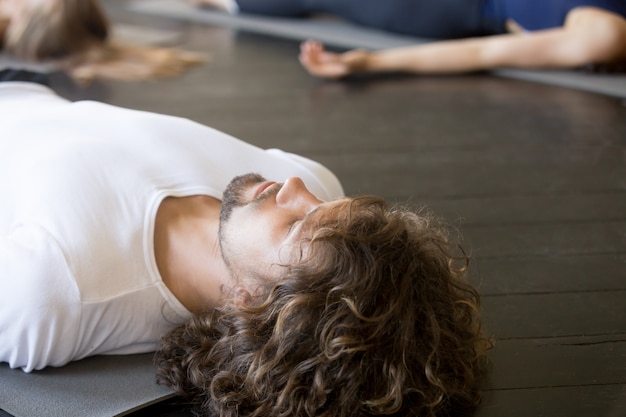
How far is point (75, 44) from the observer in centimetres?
304

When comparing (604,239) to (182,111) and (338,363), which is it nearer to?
(338,363)

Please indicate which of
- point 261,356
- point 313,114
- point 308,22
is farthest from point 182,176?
point 308,22

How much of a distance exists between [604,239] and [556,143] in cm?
60

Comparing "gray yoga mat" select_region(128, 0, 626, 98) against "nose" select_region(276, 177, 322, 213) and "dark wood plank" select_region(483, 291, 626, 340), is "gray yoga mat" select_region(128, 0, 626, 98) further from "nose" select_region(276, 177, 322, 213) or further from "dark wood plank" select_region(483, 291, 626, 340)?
"nose" select_region(276, 177, 322, 213)

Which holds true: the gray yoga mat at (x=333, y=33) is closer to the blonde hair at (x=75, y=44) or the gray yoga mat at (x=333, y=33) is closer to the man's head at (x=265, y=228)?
the blonde hair at (x=75, y=44)

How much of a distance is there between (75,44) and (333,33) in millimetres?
1001

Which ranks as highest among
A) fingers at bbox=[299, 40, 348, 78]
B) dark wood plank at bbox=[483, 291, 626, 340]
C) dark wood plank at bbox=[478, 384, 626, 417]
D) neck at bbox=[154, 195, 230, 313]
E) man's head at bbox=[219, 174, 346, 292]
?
man's head at bbox=[219, 174, 346, 292]

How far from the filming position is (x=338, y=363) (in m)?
1.19

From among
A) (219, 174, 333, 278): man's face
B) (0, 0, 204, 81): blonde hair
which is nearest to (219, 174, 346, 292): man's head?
(219, 174, 333, 278): man's face

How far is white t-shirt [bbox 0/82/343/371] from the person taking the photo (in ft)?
4.33

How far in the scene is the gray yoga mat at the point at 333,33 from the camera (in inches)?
113

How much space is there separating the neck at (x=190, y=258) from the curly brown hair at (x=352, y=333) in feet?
0.35

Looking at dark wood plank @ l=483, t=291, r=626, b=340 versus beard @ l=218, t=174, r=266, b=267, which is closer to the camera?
beard @ l=218, t=174, r=266, b=267

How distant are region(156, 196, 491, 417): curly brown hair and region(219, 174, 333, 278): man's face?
1.3 inches
